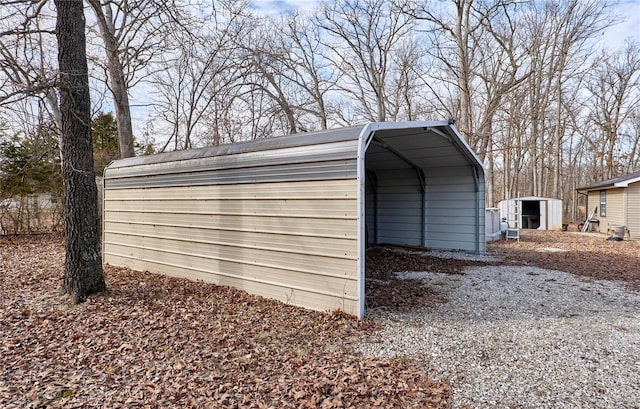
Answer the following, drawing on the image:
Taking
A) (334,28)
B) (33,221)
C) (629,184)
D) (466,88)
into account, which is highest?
(334,28)

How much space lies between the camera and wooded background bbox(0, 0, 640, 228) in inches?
463

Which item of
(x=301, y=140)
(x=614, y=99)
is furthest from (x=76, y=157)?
(x=614, y=99)

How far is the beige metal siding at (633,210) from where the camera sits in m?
12.5

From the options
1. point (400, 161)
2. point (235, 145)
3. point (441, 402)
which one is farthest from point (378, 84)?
point (441, 402)

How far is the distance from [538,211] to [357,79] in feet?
36.1

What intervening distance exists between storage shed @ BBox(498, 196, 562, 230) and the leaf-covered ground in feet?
47.5

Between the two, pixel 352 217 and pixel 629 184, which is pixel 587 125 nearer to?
pixel 629 184

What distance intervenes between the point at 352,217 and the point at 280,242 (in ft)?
4.15

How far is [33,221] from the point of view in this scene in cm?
1257

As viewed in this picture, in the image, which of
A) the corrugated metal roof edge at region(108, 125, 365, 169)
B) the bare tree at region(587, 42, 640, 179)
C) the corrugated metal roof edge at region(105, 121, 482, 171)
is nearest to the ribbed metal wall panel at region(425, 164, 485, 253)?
the corrugated metal roof edge at region(105, 121, 482, 171)

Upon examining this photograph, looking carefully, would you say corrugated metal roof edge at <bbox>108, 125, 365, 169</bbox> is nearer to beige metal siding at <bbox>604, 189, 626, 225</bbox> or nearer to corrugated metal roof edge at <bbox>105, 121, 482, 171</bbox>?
corrugated metal roof edge at <bbox>105, 121, 482, 171</bbox>

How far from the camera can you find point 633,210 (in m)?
12.6

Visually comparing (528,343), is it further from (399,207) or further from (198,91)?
(198,91)

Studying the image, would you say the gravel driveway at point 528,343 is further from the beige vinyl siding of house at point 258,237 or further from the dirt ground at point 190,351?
the beige vinyl siding of house at point 258,237
